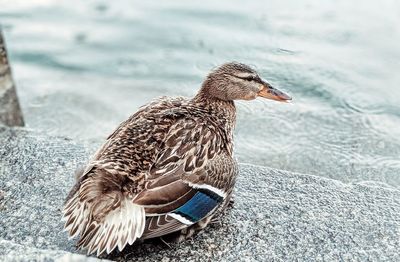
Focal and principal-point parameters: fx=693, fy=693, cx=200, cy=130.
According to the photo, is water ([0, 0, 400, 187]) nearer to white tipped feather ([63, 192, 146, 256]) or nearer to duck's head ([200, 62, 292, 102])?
duck's head ([200, 62, 292, 102])

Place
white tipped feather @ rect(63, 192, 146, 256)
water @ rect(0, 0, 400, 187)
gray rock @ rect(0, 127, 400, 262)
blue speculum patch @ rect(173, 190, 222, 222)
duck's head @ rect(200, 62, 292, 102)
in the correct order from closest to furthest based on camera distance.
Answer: white tipped feather @ rect(63, 192, 146, 256) < blue speculum patch @ rect(173, 190, 222, 222) < gray rock @ rect(0, 127, 400, 262) < duck's head @ rect(200, 62, 292, 102) < water @ rect(0, 0, 400, 187)

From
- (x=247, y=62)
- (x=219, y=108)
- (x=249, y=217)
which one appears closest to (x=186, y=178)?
(x=249, y=217)

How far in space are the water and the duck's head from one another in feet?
4.64

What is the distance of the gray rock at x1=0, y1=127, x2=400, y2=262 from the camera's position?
4258 mm

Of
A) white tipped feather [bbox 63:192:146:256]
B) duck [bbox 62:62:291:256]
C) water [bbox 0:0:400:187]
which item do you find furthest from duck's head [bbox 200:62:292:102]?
white tipped feather [bbox 63:192:146:256]

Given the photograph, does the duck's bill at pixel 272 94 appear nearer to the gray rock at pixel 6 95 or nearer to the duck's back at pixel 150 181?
the duck's back at pixel 150 181

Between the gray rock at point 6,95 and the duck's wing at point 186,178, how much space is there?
228cm

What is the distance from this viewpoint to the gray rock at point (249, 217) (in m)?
4.26

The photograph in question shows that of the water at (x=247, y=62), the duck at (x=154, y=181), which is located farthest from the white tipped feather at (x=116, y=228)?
the water at (x=247, y=62)

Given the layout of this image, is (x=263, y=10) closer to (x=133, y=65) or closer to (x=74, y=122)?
(x=133, y=65)

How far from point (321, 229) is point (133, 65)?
17.9ft

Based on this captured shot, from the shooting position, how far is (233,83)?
515 centimetres

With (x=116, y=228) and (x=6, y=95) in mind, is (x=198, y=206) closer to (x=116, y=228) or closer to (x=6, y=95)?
(x=116, y=228)

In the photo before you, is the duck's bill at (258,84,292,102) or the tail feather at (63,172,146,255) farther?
the duck's bill at (258,84,292,102)
